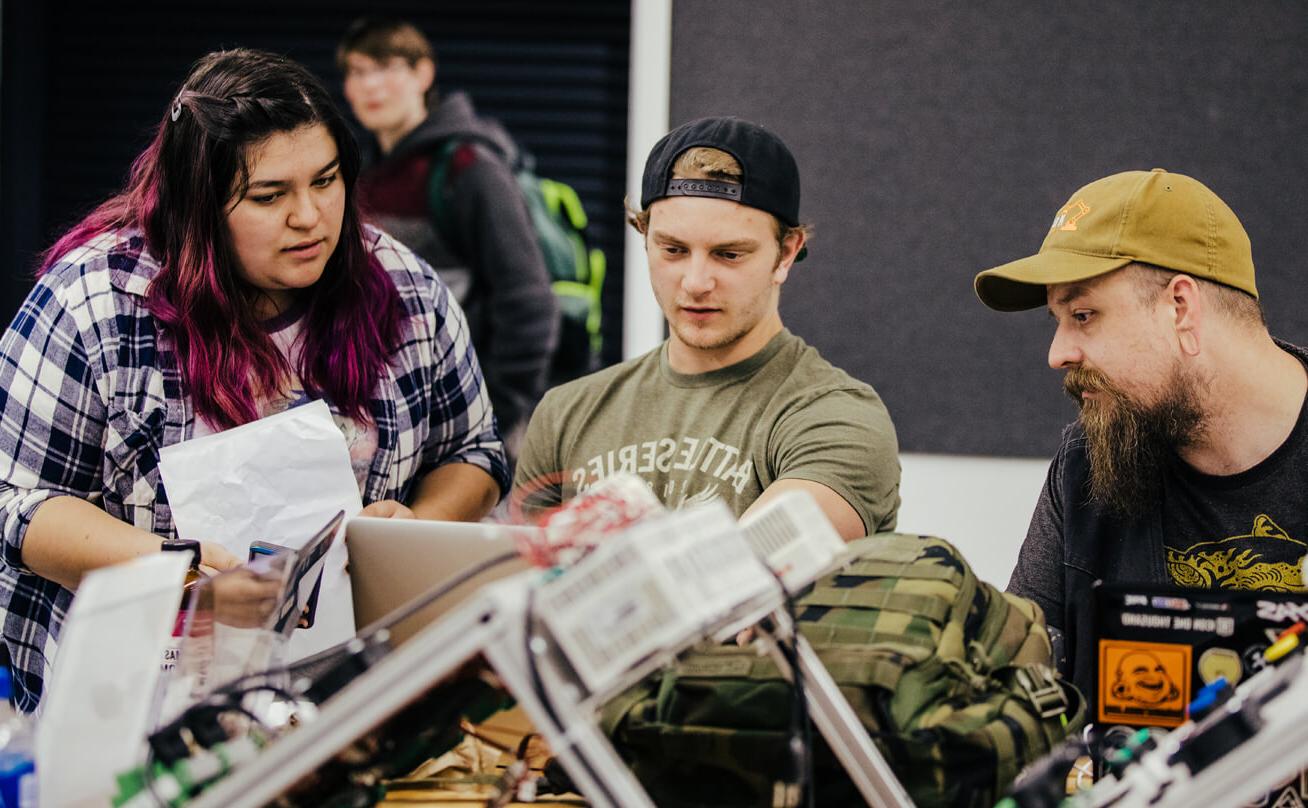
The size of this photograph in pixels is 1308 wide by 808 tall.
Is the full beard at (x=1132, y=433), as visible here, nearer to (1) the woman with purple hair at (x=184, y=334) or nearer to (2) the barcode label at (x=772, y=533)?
(2) the barcode label at (x=772, y=533)

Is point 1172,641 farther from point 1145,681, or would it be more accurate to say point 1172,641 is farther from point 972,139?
point 972,139

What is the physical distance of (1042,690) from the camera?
1.27m

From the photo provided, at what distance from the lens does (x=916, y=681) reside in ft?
3.97

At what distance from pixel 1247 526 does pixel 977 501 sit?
1517 mm

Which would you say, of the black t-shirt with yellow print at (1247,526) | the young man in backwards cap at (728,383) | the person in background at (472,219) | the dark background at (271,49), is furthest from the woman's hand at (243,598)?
the dark background at (271,49)

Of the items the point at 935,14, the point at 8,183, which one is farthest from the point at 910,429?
the point at 8,183

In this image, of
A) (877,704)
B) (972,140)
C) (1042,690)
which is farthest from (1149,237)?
(972,140)

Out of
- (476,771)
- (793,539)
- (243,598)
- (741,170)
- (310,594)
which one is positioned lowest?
(476,771)

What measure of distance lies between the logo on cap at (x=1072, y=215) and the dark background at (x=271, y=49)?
2.36 metres

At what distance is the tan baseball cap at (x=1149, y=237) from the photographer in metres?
1.63

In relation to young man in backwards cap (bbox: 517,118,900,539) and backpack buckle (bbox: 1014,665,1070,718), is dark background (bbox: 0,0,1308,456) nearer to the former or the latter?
young man in backwards cap (bbox: 517,118,900,539)

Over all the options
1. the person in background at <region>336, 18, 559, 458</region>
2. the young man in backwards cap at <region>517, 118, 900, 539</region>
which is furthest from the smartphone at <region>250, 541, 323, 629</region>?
the person in background at <region>336, 18, 559, 458</region>

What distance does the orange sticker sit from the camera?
4.10ft

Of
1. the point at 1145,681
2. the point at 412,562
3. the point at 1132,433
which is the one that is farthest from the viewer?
the point at 1132,433
